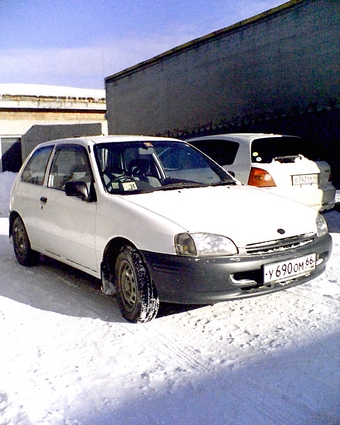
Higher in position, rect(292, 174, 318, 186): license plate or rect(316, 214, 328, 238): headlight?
rect(292, 174, 318, 186): license plate

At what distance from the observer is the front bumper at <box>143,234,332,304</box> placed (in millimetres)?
3475

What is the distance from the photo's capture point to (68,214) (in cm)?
471

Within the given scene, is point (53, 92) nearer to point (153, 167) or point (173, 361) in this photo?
point (153, 167)

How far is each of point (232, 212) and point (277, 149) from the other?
10.8 ft

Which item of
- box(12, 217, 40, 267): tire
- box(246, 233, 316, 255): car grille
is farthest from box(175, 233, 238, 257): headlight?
box(12, 217, 40, 267): tire

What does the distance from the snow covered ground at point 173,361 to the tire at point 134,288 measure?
0.35 feet

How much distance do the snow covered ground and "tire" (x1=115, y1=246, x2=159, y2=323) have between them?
0.11 m

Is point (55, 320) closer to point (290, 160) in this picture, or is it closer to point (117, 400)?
point (117, 400)

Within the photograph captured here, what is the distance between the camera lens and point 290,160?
6.65 metres

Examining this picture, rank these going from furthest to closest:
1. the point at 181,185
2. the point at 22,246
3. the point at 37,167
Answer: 1. the point at 22,246
2. the point at 37,167
3. the point at 181,185

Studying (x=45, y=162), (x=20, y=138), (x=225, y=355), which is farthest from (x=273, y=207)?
(x=20, y=138)

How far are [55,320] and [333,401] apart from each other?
2.32 metres

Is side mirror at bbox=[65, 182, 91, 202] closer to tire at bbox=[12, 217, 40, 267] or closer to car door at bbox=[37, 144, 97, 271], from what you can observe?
car door at bbox=[37, 144, 97, 271]

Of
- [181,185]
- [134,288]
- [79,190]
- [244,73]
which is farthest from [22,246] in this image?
[244,73]
